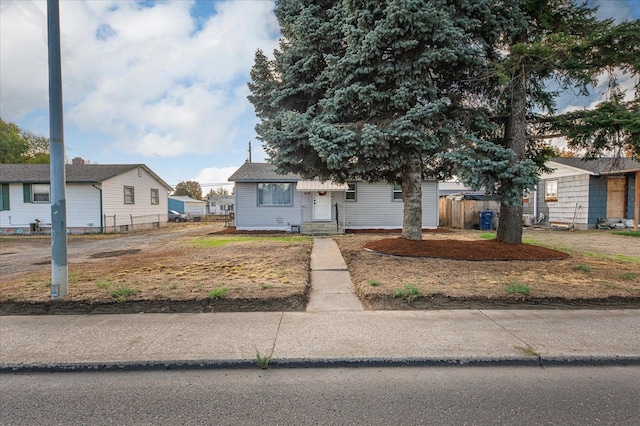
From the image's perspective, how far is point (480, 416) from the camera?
2.42 m

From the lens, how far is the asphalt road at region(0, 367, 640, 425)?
2.41 m

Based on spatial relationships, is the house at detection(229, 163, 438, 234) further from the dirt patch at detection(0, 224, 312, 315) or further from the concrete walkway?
the dirt patch at detection(0, 224, 312, 315)

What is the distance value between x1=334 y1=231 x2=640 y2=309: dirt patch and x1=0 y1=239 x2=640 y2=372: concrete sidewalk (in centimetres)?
28

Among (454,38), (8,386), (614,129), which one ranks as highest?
(454,38)

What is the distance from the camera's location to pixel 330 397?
2.68 m

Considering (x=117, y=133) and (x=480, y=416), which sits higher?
(x=117, y=133)

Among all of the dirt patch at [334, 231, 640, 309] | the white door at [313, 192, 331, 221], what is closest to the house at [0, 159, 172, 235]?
the white door at [313, 192, 331, 221]

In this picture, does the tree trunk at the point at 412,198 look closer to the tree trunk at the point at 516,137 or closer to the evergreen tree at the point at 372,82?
the evergreen tree at the point at 372,82

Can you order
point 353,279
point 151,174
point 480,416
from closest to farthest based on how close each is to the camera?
point 480,416 → point 353,279 → point 151,174

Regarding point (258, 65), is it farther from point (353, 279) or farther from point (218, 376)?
point (218, 376)

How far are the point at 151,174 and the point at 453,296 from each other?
23815mm

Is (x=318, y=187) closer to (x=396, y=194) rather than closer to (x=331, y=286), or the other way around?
(x=396, y=194)

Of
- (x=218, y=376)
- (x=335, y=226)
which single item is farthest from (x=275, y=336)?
(x=335, y=226)

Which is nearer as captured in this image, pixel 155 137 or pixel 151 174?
pixel 155 137
